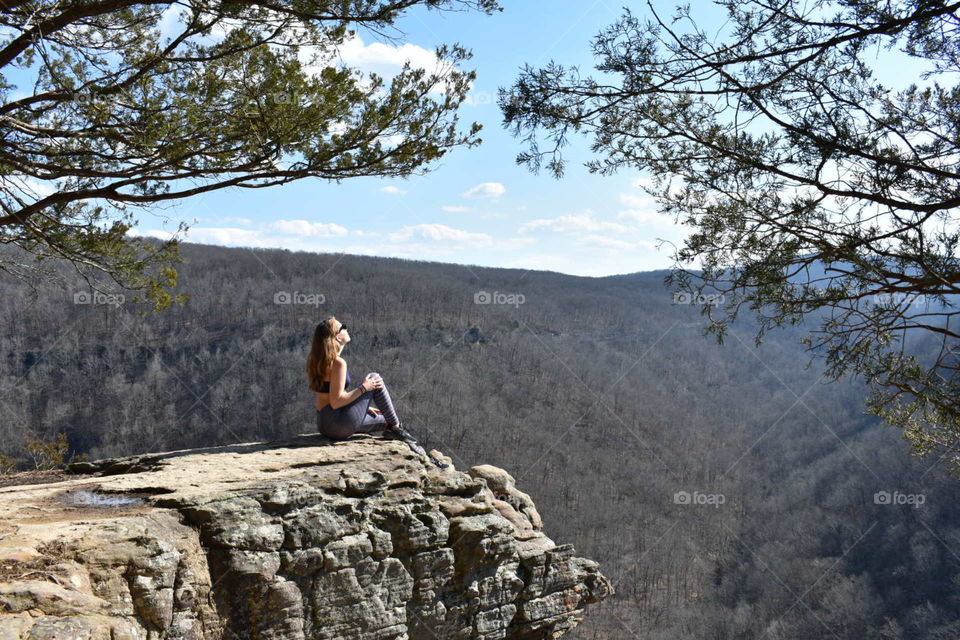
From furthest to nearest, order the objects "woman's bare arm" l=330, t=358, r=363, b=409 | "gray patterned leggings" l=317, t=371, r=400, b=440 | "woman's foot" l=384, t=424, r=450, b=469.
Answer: "woman's foot" l=384, t=424, r=450, b=469, "gray patterned leggings" l=317, t=371, r=400, b=440, "woman's bare arm" l=330, t=358, r=363, b=409

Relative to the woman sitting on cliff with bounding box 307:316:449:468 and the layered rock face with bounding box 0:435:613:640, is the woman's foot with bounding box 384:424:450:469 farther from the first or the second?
the layered rock face with bounding box 0:435:613:640

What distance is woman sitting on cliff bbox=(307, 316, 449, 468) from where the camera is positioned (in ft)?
20.4

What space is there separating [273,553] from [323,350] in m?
1.84

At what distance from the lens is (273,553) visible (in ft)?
16.5

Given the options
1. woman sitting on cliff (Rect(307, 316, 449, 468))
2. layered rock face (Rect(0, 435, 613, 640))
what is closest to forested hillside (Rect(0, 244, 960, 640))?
woman sitting on cliff (Rect(307, 316, 449, 468))

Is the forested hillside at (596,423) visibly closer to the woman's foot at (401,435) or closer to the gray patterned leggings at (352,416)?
the woman's foot at (401,435)

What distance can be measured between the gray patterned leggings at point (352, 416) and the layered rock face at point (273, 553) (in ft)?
0.47

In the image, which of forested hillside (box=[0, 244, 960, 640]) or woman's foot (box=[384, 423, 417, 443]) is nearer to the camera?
woman's foot (box=[384, 423, 417, 443])

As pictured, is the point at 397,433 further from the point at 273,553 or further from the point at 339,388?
the point at 273,553

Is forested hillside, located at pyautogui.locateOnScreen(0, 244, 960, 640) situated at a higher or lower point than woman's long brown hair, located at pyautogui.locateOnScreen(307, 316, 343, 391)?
lower

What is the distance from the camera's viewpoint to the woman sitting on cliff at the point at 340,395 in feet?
20.4

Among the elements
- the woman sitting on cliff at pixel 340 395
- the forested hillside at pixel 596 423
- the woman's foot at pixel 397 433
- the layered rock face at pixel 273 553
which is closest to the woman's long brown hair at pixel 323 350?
the woman sitting on cliff at pixel 340 395

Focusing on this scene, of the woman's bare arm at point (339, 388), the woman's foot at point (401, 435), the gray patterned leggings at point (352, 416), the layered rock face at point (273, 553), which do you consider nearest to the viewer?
the layered rock face at point (273, 553)

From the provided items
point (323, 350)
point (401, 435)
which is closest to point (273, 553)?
point (323, 350)
